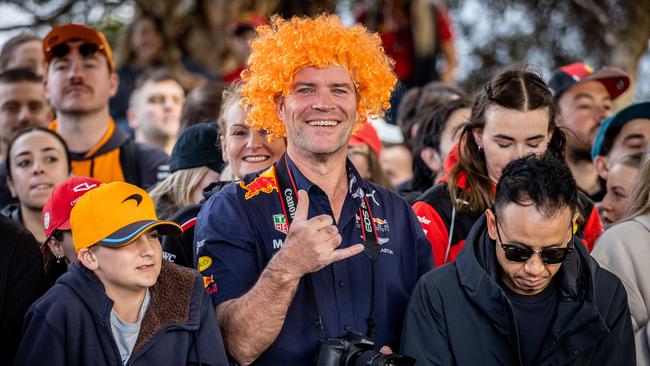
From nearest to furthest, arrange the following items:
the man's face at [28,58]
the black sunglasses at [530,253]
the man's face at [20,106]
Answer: the black sunglasses at [530,253] → the man's face at [20,106] → the man's face at [28,58]

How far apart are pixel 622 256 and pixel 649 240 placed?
17 centimetres

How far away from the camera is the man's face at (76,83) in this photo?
7.18 meters

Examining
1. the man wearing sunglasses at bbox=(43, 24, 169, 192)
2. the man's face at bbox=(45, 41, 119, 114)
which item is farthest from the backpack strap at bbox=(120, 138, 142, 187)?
the man's face at bbox=(45, 41, 119, 114)

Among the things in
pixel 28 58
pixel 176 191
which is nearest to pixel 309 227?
pixel 176 191

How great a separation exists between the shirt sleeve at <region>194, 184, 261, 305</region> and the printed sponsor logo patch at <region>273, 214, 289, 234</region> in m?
0.12

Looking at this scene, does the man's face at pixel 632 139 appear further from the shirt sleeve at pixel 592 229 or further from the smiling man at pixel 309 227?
the smiling man at pixel 309 227

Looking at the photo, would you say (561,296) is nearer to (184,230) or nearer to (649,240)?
(649,240)

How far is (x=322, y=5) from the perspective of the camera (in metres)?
11.8

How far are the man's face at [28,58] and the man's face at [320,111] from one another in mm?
4531

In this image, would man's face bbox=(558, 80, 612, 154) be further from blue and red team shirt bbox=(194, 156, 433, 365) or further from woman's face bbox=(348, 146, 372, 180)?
blue and red team shirt bbox=(194, 156, 433, 365)

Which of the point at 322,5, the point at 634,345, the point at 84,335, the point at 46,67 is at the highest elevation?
the point at 322,5

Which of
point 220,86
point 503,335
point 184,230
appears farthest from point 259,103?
point 220,86

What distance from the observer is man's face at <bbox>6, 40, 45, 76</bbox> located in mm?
8719

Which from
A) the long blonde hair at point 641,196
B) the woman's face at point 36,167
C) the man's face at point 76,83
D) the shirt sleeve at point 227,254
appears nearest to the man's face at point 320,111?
the shirt sleeve at point 227,254
